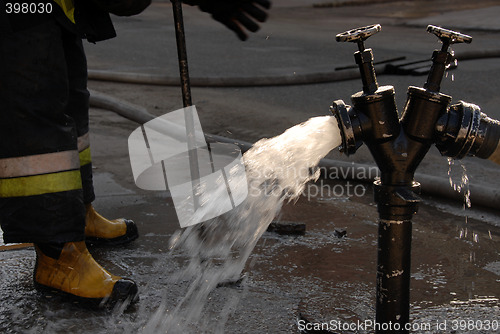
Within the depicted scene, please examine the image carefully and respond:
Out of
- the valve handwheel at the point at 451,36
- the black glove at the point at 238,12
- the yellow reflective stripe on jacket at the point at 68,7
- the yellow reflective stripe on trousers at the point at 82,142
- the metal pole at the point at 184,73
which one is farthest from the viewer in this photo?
the yellow reflective stripe on trousers at the point at 82,142

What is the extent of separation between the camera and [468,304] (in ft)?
7.50

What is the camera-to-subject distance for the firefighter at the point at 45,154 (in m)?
2.30

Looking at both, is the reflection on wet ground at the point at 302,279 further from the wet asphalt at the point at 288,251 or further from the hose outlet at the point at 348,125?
the hose outlet at the point at 348,125

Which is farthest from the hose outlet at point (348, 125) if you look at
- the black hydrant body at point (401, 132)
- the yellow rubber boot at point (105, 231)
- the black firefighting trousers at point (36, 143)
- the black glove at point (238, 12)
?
the yellow rubber boot at point (105, 231)

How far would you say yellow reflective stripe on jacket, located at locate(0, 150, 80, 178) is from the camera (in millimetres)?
2340

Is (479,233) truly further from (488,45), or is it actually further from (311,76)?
(488,45)

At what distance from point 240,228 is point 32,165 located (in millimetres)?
1086

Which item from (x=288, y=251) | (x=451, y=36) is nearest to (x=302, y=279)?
(x=288, y=251)

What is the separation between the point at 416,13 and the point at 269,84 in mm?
7354

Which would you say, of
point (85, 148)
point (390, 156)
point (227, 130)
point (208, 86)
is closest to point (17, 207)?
point (85, 148)

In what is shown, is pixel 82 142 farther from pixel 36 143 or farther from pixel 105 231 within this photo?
pixel 36 143

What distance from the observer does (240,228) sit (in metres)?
3.12

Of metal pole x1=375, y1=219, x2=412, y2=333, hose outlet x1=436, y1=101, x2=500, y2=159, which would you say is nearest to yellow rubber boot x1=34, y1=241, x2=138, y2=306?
metal pole x1=375, y1=219, x2=412, y2=333

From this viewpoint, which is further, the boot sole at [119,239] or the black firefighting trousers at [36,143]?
the boot sole at [119,239]
